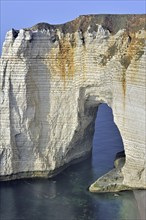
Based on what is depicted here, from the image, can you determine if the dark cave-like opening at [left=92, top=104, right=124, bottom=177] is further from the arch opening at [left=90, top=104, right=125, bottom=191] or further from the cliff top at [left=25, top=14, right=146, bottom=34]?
the cliff top at [left=25, top=14, right=146, bottom=34]

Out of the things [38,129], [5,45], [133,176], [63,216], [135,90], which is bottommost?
[63,216]

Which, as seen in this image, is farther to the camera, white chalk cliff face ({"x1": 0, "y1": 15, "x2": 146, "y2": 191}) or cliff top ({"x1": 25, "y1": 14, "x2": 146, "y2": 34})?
cliff top ({"x1": 25, "y1": 14, "x2": 146, "y2": 34})

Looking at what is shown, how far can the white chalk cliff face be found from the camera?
20.8m

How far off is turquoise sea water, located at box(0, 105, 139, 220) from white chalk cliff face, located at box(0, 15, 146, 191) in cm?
97

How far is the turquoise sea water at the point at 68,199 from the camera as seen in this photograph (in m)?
19.7

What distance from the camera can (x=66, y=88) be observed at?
73.9 feet

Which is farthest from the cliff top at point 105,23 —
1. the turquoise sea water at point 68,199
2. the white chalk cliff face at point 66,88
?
the turquoise sea water at point 68,199

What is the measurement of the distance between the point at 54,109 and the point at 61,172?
391 centimetres

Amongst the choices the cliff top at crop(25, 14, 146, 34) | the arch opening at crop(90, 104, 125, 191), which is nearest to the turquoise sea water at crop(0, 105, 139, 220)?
the arch opening at crop(90, 104, 125, 191)

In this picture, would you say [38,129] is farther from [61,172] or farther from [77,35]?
[77,35]

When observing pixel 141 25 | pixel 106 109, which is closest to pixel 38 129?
pixel 141 25

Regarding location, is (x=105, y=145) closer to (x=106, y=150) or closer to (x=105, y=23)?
(x=106, y=150)

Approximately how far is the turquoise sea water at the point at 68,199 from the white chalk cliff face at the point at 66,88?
97cm

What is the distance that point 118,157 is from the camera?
25266 mm
